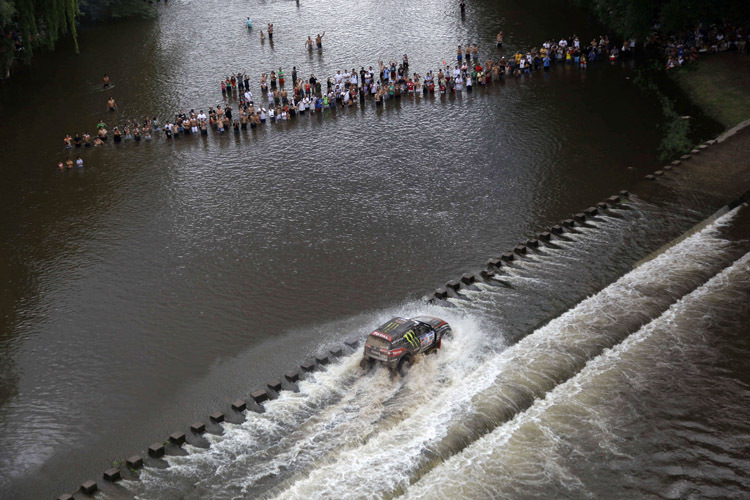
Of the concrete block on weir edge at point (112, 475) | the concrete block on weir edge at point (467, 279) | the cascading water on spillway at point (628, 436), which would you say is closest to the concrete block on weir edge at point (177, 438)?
the concrete block on weir edge at point (112, 475)

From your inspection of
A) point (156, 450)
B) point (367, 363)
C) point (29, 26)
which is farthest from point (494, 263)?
point (29, 26)

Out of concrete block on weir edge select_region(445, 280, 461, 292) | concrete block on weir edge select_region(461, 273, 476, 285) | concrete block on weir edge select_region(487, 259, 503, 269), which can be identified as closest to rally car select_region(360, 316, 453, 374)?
concrete block on weir edge select_region(445, 280, 461, 292)

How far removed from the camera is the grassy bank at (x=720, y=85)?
192 feet

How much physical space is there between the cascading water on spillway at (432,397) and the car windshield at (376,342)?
1.36 m

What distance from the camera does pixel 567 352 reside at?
1403 inches

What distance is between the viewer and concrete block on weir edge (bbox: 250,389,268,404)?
33.2 m

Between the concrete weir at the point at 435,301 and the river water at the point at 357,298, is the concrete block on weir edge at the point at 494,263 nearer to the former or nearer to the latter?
the concrete weir at the point at 435,301

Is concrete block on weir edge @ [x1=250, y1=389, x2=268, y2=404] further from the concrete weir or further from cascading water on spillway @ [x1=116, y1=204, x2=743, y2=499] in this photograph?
cascading water on spillway @ [x1=116, y1=204, x2=743, y2=499]

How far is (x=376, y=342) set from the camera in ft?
113

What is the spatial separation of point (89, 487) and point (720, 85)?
5441 cm

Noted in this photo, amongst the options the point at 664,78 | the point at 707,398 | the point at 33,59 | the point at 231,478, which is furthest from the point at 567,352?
the point at 33,59

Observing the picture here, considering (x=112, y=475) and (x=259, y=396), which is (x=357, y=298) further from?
(x=112, y=475)

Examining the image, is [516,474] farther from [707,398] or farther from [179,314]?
[179,314]

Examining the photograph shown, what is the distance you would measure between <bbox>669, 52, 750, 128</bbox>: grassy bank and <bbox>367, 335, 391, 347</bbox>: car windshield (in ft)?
119
